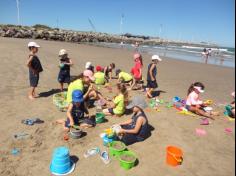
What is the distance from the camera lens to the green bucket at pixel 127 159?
13.8 feet

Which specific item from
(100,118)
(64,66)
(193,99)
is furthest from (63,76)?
(193,99)

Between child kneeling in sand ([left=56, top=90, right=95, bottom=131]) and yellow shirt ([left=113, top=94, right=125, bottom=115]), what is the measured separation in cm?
91

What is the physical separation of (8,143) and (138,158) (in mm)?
2752

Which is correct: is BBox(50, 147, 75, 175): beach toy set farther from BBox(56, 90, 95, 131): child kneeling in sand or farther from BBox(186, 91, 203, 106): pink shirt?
BBox(186, 91, 203, 106): pink shirt

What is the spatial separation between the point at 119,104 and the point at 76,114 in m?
1.41

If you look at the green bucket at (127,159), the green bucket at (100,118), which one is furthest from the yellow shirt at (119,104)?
the green bucket at (127,159)

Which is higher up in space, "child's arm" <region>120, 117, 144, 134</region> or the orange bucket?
"child's arm" <region>120, 117, 144, 134</region>

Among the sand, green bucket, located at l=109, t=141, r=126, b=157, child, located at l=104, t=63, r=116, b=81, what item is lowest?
the sand

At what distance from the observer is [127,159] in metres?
4.35

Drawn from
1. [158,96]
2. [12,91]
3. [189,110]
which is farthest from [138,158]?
[12,91]

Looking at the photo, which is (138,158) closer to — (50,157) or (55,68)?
(50,157)

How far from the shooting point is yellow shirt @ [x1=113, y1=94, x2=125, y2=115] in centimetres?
656

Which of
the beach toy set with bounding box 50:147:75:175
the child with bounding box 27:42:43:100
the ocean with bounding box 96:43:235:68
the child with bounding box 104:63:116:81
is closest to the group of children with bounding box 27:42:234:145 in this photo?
the child with bounding box 27:42:43:100

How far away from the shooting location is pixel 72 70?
501 inches
